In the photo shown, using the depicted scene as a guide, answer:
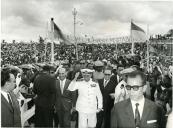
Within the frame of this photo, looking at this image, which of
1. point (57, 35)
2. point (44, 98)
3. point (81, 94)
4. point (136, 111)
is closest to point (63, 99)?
point (44, 98)

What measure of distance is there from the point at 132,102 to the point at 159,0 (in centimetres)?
268

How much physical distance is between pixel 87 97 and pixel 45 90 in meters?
1.39

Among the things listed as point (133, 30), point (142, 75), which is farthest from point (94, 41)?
point (142, 75)

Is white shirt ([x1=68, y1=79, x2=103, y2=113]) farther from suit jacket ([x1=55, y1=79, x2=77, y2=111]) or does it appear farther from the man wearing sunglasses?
the man wearing sunglasses

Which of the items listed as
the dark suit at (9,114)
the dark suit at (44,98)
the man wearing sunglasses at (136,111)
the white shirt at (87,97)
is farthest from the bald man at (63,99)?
the man wearing sunglasses at (136,111)

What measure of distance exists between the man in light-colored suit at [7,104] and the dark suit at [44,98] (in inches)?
124

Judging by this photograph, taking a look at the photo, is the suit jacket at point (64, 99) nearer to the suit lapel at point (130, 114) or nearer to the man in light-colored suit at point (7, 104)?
the man in light-colored suit at point (7, 104)

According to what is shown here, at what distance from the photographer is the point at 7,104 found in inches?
182

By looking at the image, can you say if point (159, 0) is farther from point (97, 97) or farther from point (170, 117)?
point (170, 117)

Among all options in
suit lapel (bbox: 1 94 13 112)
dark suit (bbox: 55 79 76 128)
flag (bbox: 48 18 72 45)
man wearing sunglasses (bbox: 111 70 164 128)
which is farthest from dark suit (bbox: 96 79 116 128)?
flag (bbox: 48 18 72 45)

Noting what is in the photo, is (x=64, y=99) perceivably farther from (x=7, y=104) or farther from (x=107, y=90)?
(x=7, y=104)

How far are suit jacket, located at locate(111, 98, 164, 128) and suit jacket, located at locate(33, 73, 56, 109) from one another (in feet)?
13.3

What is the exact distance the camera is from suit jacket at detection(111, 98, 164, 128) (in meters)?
3.91

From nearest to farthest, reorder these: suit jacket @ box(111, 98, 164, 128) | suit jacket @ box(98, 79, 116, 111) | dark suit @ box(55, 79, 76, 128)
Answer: suit jacket @ box(111, 98, 164, 128) < suit jacket @ box(98, 79, 116, 111) < dark suit @ box(55, 79, 76, 128)
